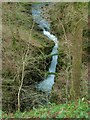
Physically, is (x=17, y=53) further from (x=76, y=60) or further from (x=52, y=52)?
(x=52, y=52)

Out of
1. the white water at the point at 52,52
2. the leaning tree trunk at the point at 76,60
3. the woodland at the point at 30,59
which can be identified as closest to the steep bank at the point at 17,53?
the woodland at the point at 30,59

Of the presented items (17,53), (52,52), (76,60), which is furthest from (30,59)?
(52,52)

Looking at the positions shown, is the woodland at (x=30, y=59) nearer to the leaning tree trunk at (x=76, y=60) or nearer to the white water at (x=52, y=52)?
the leaning tree trunk at (x=76, y=60)

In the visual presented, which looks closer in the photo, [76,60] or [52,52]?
[76,60]

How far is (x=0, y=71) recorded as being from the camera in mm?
12055

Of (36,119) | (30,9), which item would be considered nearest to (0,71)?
(30,9)

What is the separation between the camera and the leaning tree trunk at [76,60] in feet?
34.2

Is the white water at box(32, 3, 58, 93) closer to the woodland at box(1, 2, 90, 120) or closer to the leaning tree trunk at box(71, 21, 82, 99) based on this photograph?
the woodland at box(1, 2, 90, 120)

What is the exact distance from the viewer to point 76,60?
10633mm

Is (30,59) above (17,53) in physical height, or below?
below

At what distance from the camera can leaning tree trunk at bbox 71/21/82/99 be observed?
410 inches

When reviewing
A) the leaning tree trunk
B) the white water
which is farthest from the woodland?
the white water

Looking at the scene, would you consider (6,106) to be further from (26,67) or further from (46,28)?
(46,28)

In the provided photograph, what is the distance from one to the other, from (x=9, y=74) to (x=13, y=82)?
407 mm
